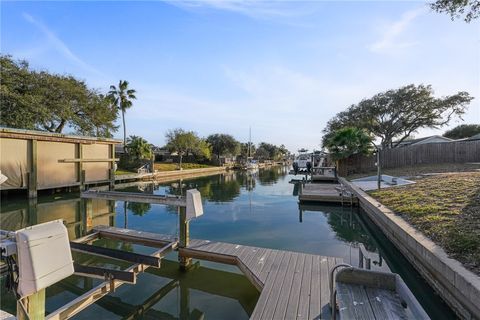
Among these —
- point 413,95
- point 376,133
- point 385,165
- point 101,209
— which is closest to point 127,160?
point 101,209

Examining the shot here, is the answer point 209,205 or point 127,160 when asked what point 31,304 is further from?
point 127,160

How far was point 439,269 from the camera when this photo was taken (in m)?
3.60

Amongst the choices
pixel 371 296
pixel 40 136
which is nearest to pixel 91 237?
pixel 371 296

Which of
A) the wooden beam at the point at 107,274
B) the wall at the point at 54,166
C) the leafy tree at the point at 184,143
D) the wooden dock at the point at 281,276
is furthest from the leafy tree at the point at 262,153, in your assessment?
the wooden beam at the point at 107,274

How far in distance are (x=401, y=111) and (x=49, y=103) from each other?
1140 inches

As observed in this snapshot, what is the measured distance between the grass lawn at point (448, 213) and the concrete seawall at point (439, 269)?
136 millimetres

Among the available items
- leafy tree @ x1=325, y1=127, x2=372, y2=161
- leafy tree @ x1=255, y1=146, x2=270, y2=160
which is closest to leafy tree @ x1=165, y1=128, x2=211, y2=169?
leafy tree @ x1=325, y1=127, x2=372, y2=161

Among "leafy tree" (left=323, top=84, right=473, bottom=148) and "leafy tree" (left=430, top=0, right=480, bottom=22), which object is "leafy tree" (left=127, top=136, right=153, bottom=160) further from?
"leafy tree" (left=430, top=0, right=480, bottom=22)

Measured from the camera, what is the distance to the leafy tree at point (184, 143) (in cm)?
3503

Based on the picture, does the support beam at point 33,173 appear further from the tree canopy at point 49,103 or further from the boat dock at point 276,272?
the boat dock at point 276,272

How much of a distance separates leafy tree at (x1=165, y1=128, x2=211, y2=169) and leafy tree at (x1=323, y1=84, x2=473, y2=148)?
1711cm

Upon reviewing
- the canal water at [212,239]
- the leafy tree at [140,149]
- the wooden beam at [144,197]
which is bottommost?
the canal water at [212,239]

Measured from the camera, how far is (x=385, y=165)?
60.4 ft

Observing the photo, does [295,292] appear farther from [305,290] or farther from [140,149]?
[140,149]
